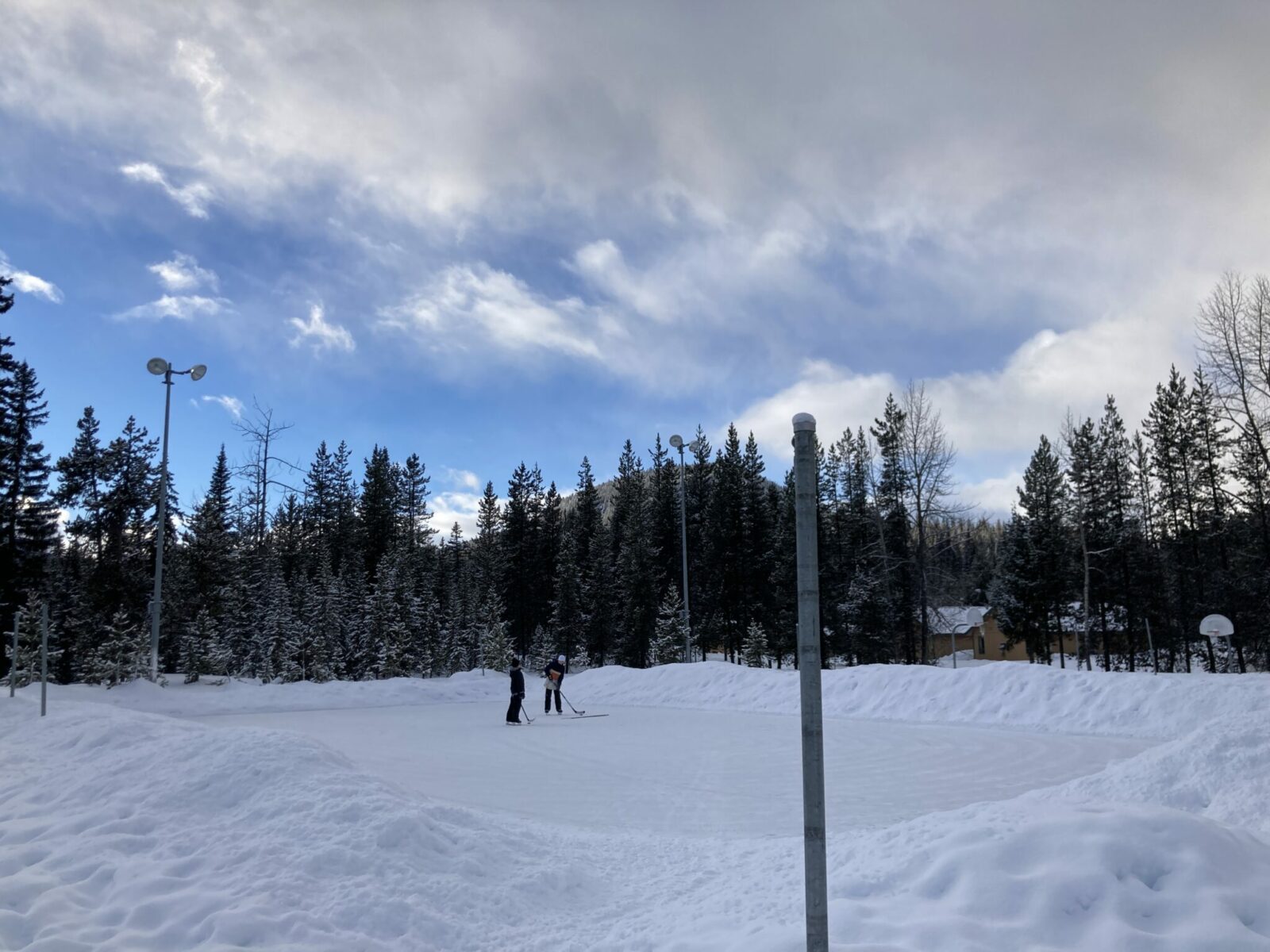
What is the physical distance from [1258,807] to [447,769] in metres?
10.4

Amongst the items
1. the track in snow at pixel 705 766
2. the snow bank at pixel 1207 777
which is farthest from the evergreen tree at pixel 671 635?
the snow bank at pixel 1207 777

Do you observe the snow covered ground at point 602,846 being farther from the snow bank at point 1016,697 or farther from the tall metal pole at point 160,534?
the tall metal pole at point 160,534

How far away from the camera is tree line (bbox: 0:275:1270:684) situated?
3788cm

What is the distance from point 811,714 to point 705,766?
10.5 meters

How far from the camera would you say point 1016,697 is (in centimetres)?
1812

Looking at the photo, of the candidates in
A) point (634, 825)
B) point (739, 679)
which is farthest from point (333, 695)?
point (634, 825)

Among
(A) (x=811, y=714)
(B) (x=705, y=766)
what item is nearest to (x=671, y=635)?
(B) (x=705, y=766)

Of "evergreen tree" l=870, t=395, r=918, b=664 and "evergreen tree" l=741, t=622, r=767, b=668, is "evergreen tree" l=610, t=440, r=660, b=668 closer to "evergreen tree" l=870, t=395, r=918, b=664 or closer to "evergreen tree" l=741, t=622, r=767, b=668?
"evergreen tree" l=741, t=622, r=767, b=668

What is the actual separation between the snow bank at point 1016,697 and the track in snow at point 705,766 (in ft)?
4.42

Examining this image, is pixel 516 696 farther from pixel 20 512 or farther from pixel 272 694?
pixel 20 512

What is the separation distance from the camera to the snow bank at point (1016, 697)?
15.8m

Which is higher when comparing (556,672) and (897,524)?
(897,524)

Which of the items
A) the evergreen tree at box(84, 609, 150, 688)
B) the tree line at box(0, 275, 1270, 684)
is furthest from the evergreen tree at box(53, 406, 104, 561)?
the evergreen tree at box(84, 609, 150, 688)

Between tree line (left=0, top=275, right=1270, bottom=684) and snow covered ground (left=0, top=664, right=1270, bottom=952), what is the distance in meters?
25.8
